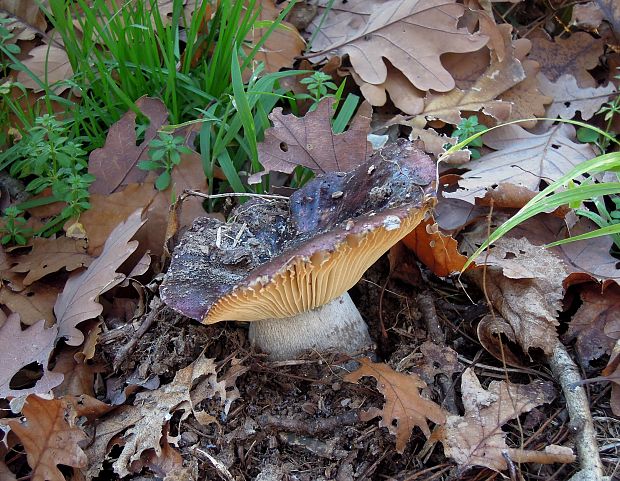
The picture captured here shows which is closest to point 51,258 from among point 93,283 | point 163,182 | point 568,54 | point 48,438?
point 93,283

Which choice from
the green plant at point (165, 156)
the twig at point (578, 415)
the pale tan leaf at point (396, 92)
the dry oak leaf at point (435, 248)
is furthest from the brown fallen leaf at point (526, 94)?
the green plant at point (165, 156)

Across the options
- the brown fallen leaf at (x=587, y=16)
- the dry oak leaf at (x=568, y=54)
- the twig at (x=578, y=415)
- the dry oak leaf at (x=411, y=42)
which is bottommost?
the twig at (x=578, y=415)

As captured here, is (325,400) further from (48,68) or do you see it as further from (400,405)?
(48,68)

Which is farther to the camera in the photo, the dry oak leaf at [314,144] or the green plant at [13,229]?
the green plant at [13,229]

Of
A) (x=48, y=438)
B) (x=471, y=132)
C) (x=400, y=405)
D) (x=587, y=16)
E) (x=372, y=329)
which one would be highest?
(x=587, y=16)

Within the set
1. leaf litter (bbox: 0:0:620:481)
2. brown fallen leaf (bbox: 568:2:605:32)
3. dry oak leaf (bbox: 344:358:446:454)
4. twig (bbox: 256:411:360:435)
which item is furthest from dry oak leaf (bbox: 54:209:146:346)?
brown fallen leaf (bbox: 568:2:605:32)

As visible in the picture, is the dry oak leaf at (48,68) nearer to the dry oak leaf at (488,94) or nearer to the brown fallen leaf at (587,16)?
the dry oak leaf at (488,94)

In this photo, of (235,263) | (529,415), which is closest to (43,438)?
(235,263)
